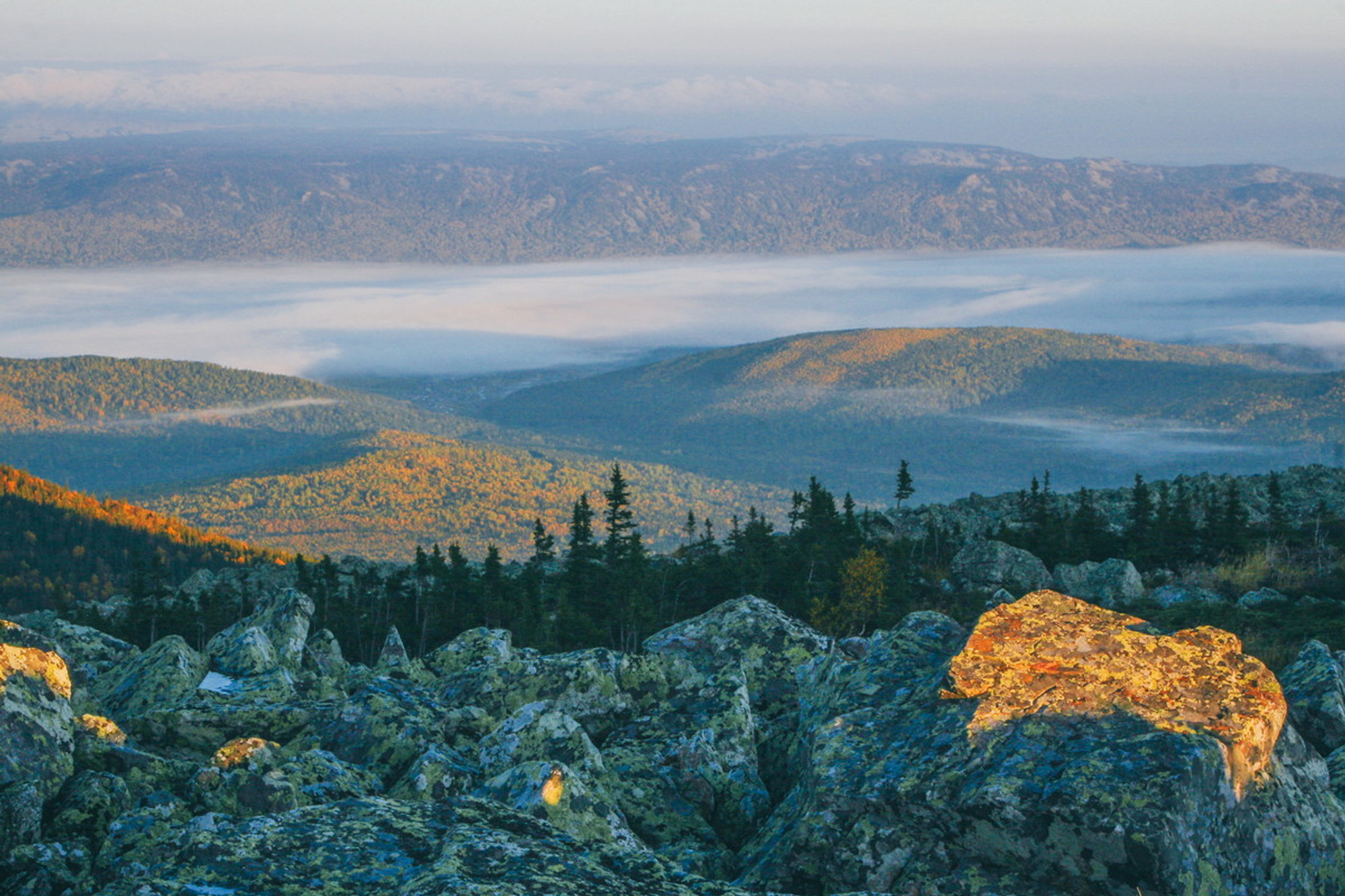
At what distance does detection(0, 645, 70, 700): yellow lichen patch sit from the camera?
15.7 meters

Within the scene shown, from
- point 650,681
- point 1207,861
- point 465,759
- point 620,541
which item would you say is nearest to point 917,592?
point 620,541

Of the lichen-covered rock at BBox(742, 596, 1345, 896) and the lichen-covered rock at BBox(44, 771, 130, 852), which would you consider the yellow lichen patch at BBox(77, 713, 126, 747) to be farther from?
the lichen-covered rock at BBox(742, 596, 1345, 896)

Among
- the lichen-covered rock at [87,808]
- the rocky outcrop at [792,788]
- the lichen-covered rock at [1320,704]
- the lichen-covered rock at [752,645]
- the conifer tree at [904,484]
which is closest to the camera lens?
the rocky outcrop at [792,788]

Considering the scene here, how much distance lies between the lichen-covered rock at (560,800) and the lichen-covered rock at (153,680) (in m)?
10.1

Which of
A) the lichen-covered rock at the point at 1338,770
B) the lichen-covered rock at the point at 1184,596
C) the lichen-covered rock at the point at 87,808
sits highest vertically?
the lichen-covered rock at the point at 87,808

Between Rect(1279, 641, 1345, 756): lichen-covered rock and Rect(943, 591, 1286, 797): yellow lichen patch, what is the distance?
17.2ft

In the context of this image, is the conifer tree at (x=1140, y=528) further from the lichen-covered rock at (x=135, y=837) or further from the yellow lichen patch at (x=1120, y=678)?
the lichen-covered rock at (x=135, y=837)

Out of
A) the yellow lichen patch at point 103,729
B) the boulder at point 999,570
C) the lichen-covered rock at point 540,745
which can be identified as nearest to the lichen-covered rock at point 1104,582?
the boulder at point 999,570

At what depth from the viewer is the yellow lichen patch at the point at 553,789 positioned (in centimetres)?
1456

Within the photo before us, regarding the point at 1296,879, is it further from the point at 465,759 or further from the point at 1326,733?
the point at 465,759

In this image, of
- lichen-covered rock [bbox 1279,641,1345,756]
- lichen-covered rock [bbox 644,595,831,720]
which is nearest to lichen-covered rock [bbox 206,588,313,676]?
lichen-covered rock [bbox 644,595,831,720]

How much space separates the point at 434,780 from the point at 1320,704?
13495 mm

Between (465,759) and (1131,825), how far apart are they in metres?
9.50

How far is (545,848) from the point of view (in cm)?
1161
